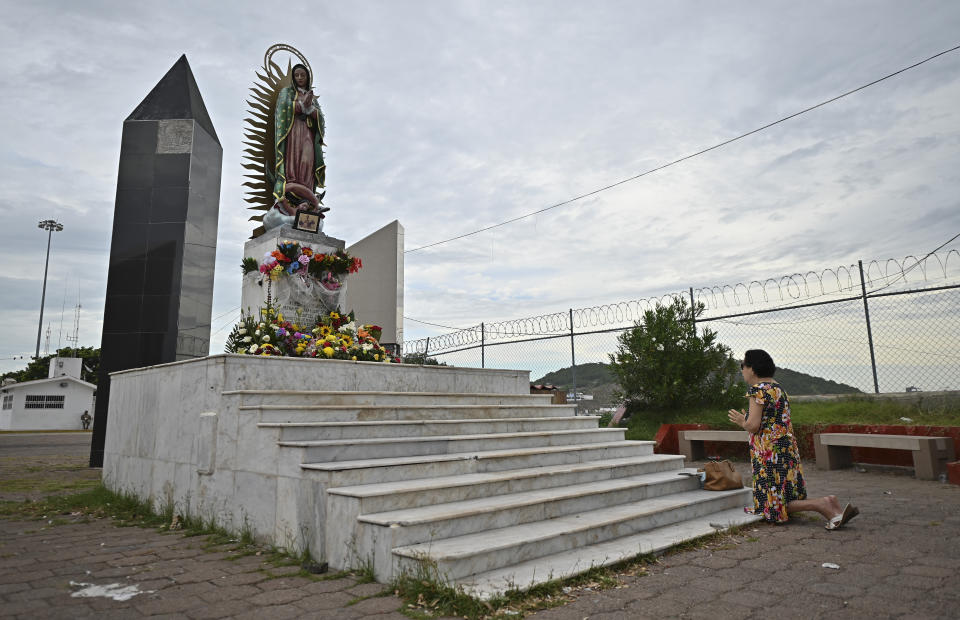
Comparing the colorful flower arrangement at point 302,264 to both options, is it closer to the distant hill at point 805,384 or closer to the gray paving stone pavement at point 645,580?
the gray paving stone pavement at point 645,580

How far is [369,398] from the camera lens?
20.0 feet

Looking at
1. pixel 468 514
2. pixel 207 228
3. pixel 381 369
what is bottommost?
pixel 468 514

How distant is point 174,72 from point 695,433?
517 inches

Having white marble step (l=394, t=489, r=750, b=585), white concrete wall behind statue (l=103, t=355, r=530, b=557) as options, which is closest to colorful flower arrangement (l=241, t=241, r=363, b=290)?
white concrete wall behind statue (l=103, t=355, r=530, b=557)

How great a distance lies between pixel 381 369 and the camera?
700 cm

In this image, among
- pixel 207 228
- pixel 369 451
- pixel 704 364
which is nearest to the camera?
pixel 369 451

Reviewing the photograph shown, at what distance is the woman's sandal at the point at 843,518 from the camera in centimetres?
446

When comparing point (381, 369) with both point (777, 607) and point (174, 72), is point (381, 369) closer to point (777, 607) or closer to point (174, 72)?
point (777, 607)

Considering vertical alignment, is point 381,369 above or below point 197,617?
above

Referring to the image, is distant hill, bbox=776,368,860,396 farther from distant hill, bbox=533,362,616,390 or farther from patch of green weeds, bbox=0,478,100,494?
patch of green weeds, bbox=0,478,100,494

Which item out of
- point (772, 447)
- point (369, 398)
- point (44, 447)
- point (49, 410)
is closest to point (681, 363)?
point (772, 447)

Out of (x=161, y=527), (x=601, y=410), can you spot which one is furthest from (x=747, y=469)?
(x=161, y=527)

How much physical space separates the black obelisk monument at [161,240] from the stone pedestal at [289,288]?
3.34 metres

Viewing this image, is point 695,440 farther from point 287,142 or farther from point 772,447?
point 287,142
